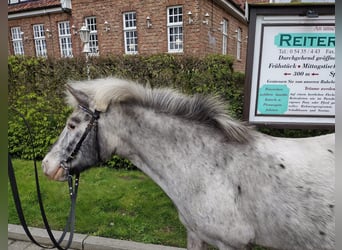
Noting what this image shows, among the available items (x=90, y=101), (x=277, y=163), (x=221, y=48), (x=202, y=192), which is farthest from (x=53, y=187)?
(x=221, y=48)

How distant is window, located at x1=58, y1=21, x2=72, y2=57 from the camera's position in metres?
15.7

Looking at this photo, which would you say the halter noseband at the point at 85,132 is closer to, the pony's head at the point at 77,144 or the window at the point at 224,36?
the pony's head at the point at 77,144

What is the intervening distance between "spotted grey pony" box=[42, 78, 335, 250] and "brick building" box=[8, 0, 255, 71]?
8.07 meters

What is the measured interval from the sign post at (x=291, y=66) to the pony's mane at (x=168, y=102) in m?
1.13

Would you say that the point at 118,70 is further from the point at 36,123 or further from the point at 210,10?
the point at 210,10

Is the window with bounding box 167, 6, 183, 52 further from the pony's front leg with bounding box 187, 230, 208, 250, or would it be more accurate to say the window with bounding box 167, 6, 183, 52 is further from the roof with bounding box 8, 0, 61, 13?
the pony's front leg with bounding box 187, 230, 208, 250

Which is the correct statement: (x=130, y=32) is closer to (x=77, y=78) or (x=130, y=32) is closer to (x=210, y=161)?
(x=77, y=78)

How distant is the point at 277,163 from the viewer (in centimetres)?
175

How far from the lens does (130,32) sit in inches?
508

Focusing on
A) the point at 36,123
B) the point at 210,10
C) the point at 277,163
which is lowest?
the point at 36,123

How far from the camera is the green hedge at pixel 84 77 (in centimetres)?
420

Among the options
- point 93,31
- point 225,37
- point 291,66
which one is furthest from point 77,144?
point 225,37

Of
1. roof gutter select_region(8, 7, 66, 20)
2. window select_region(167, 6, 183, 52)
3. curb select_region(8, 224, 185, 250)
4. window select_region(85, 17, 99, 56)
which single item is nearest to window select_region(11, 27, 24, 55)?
roof gutter select_region(8, 7, 66, 20)

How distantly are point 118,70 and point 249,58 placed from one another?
271 centimetres
